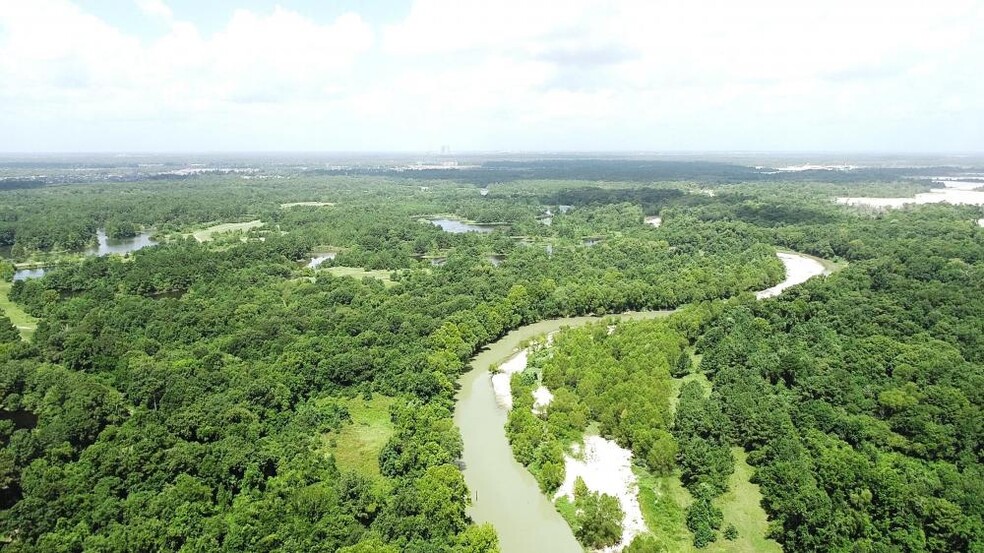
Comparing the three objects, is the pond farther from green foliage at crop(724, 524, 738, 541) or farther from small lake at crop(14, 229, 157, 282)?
green foliage at crop(724, 524, 738, 541)

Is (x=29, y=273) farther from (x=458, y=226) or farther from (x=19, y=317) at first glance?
(x=458, y=226)

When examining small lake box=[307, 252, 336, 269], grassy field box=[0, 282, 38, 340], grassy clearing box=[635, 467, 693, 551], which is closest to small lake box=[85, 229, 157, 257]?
small lake box=[307, 252, 336, 269]

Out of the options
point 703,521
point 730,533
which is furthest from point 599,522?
point 730,533

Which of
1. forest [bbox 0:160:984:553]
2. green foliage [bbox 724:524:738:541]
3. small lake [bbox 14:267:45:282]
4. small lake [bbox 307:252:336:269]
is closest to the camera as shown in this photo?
forest [bbox 0:160:984:553]

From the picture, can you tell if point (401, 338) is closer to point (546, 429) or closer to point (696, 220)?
point (546, 429)

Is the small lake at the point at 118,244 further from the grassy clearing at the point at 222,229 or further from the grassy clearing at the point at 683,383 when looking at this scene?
the grassy clearing at the point at 683,383
